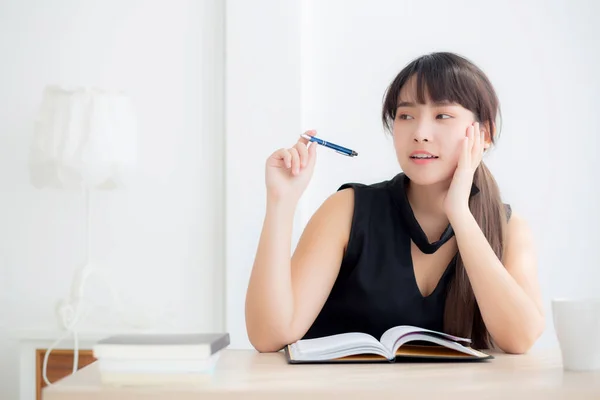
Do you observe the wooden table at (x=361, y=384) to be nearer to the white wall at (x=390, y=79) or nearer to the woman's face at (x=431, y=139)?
the woman's face at (x=431, y=139)

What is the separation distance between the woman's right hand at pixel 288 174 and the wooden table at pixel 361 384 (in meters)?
0.38

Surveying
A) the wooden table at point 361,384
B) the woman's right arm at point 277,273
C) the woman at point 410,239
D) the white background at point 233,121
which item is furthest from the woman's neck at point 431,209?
the white background at point 233,121

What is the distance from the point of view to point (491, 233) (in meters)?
1.67

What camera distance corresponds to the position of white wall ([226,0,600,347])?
9.11 ft

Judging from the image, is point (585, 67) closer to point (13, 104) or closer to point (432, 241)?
point (432, 241)

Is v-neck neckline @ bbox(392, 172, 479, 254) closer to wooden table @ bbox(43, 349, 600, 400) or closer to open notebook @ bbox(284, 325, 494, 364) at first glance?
open notebook @ bbox(284, 325, 494, 364)

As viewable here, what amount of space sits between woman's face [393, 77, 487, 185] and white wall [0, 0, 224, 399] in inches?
→ 54.0

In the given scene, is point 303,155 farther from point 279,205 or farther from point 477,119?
point 477,119

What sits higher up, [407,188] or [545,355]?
[407,188]

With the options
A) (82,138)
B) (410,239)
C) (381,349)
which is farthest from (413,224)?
(82,138)

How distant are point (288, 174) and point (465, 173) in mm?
361

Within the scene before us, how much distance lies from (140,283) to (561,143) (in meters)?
1.65

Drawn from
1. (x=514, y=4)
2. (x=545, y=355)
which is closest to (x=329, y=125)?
(x=514, y=4)

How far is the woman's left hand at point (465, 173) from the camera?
151 cm
